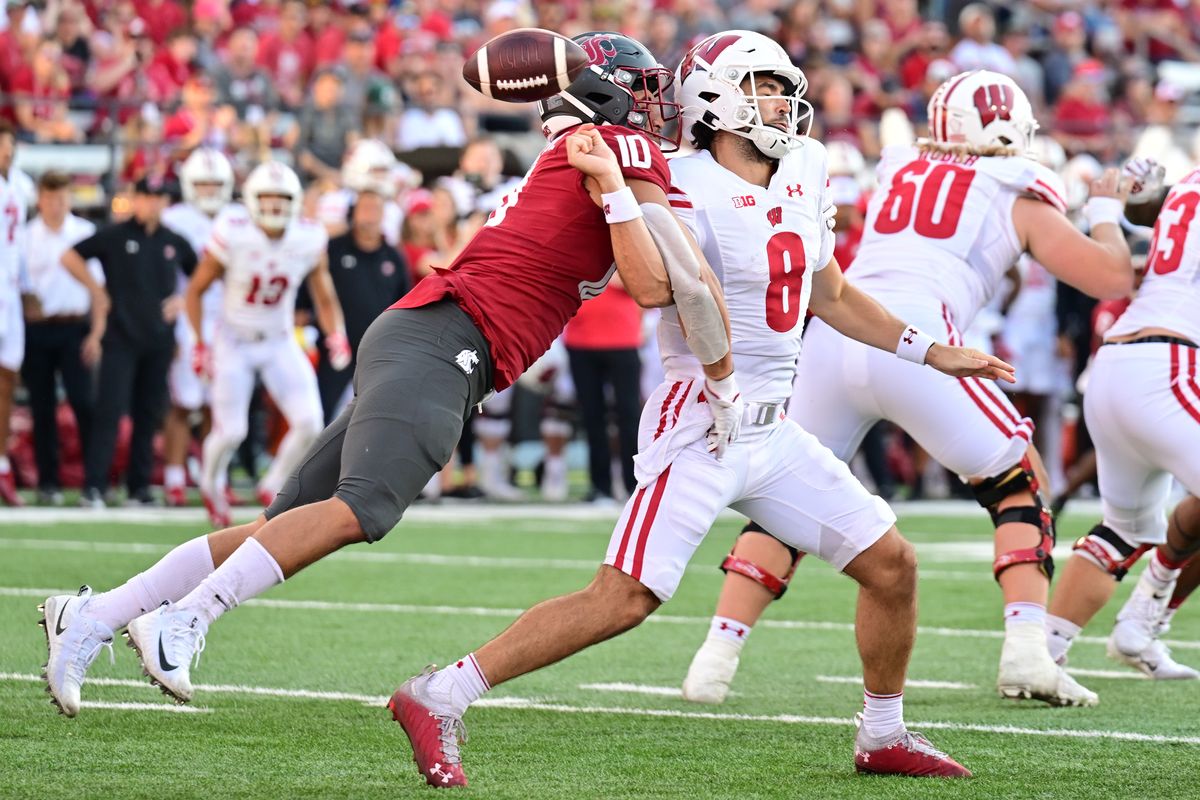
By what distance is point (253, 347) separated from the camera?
11281 mm

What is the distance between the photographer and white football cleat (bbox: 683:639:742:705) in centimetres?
Result: 595

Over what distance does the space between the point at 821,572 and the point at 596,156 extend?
18.2ft

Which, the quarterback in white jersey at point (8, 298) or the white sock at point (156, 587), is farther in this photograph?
the quarterback in white jersey at point (8, 298)

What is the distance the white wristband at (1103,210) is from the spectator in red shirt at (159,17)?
11.7 m

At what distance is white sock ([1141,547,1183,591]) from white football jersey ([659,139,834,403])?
2395mm

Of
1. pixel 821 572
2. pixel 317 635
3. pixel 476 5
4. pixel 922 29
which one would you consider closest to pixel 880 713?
pixel 317 635

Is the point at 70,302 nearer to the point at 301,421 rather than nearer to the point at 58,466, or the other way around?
the point at 58,466

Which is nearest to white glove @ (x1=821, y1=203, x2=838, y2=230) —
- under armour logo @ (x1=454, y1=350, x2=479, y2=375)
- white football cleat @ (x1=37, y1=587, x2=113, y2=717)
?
under armour logo @ (x1=454, y1=350, x2=479, y2=375)

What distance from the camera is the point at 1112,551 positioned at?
21.4 feet

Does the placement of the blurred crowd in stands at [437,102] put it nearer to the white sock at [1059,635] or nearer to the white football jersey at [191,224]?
the white football jersey at [191,224]

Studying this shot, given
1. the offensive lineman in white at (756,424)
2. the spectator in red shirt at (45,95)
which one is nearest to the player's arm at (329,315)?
the spectator in red shirt at (45,95)

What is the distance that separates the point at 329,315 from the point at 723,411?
Result: 23.3ft

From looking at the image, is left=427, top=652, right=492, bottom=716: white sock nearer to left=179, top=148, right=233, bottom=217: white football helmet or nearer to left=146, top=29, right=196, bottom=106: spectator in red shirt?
left=179, top=148, right=233, bottom=217: white football helmet

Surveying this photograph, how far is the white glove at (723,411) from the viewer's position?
452cm
